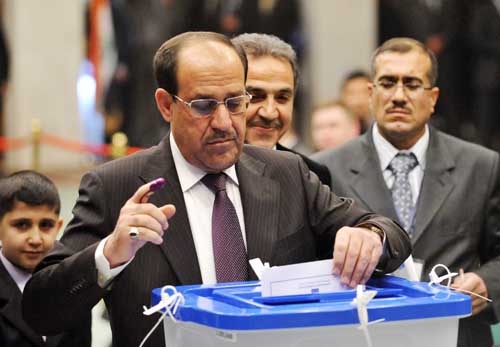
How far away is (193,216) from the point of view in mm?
3805

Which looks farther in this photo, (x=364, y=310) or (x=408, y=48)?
(x=408, y=48)

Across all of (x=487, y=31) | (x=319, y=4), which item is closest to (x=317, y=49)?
(x=319, y=4)

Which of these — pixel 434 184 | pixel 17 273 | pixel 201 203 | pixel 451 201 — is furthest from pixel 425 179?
pixel 201 203

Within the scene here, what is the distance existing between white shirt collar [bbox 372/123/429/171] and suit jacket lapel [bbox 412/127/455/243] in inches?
1.7

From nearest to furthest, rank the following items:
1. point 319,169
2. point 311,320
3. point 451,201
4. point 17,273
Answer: point 311,320, point 17,273, point 319,169, point 451,201

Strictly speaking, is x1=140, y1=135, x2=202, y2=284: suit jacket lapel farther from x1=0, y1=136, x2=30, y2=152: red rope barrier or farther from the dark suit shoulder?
x1=0, y1=136, x2=30, y2=152: red rope barrier

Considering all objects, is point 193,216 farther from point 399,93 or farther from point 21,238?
point 399,93

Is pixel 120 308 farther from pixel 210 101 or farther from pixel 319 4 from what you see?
pixel 319 4

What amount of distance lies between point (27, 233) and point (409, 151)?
72.1 inches

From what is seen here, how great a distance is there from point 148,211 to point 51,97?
13.0 metres

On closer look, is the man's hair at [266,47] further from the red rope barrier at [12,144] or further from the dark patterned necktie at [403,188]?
the red rope barrier at [12,144]

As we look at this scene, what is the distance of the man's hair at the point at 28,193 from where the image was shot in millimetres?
5164

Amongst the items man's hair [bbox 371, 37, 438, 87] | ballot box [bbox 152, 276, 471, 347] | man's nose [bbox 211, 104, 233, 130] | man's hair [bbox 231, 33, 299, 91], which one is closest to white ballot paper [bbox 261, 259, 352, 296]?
ballot box [bbox 152, 276, 471, 347]

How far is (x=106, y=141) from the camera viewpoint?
15609 millimetres
